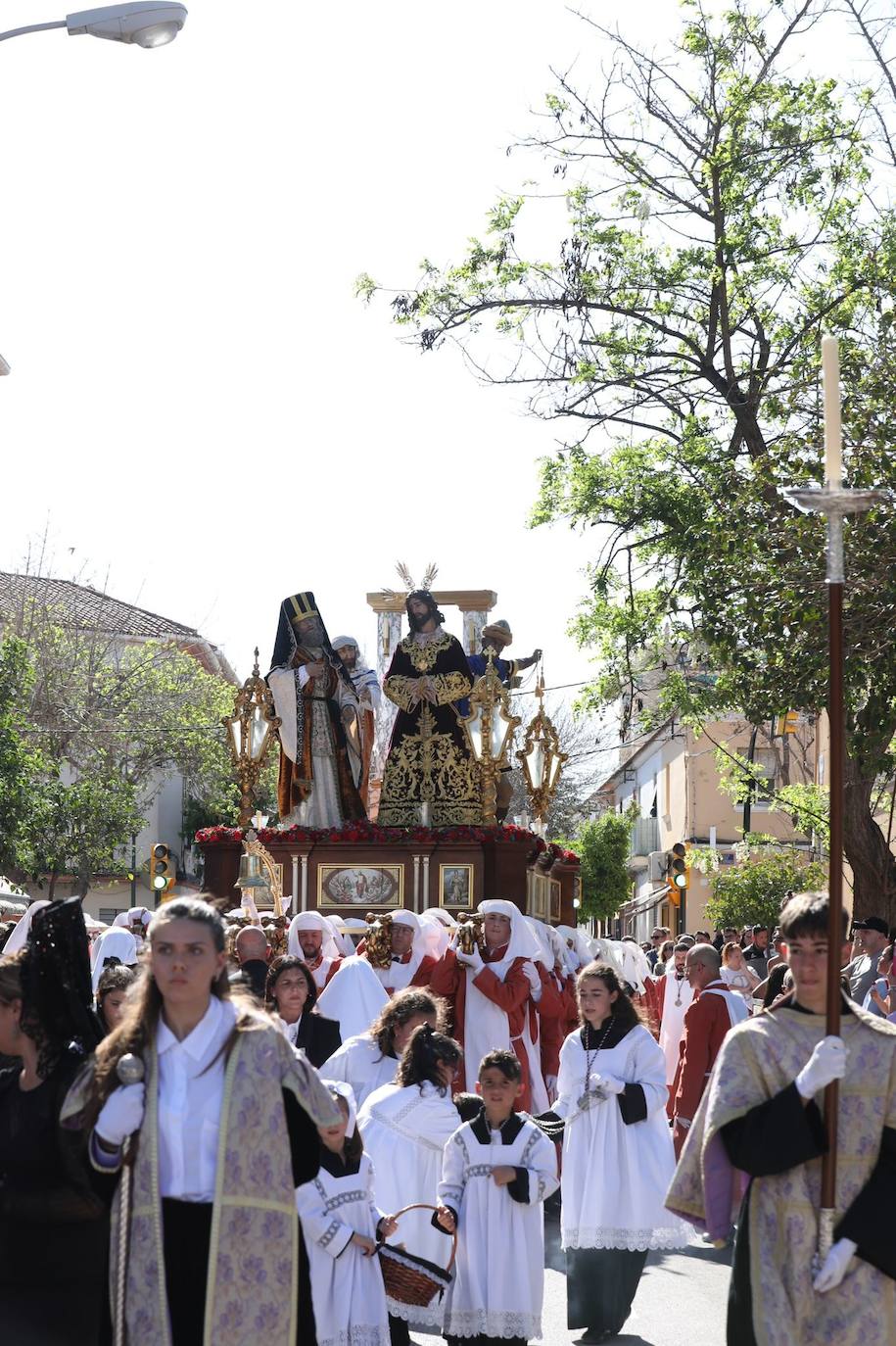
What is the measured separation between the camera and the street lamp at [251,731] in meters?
20.4

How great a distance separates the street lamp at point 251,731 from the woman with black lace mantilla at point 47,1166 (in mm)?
14561

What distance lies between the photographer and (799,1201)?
17.2ft

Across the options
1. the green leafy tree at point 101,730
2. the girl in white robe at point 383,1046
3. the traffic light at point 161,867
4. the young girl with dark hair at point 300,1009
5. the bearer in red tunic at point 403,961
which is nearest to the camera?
the girl in white robe at point 383,1046

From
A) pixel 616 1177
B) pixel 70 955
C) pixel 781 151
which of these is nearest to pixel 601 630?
pixel 781 151

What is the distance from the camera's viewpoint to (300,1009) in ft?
31.1

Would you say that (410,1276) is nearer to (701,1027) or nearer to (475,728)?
Answer: (701,1027)

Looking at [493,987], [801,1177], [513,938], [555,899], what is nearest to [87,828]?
[555,899]

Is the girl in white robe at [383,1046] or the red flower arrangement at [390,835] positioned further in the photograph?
the red flower arrangement at [390,835]

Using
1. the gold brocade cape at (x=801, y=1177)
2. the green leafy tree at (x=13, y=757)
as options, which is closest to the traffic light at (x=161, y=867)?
the green leafy tree at (x=13, y=757)

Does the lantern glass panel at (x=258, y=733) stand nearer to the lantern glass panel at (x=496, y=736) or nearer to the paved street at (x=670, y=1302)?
the lantern glass panel at (x=496, y=736)

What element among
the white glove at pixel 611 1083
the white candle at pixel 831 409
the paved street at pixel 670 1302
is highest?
the white candle at pixel 831 409

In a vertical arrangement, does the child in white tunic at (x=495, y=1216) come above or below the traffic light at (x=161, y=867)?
below

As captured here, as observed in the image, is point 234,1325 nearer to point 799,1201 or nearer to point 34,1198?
point 34,1198

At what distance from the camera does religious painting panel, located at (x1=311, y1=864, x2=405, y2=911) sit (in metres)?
19.9
